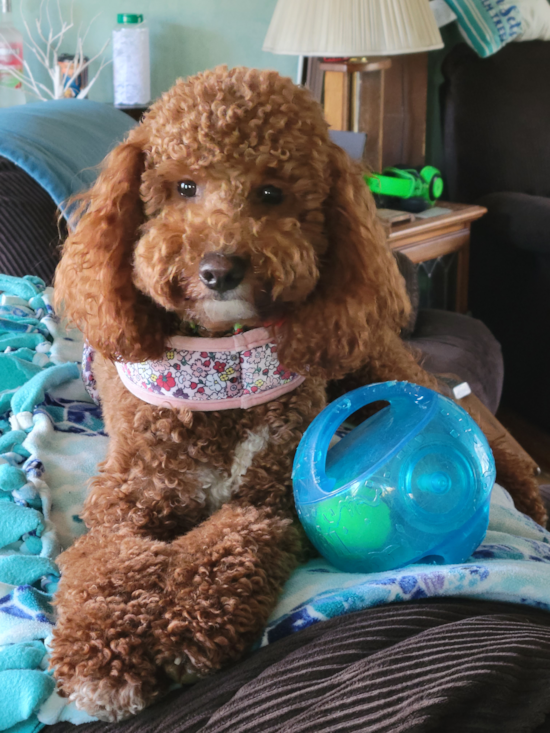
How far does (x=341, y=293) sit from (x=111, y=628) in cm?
49

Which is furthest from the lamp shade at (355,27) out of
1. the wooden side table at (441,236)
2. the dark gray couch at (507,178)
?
the dark gray couch at (507,178)

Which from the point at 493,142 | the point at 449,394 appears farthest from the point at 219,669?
the point at 493,142

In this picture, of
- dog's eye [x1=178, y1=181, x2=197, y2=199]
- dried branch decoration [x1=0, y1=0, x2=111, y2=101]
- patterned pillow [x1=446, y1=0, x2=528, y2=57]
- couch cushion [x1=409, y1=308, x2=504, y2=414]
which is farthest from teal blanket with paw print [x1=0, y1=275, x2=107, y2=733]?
patterned pillow [x1=446, y1=0, x2=528, y2=57]

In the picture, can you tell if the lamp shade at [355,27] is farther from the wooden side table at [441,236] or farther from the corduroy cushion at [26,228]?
the corduroy cushion at [26,228]

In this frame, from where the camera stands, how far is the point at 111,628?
72 cm

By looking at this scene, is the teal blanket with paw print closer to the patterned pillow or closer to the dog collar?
the dog collar

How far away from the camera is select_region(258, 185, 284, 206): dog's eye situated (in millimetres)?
858

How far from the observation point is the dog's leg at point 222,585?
720 mm

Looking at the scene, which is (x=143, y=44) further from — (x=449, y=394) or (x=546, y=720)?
(x=546, y=720)

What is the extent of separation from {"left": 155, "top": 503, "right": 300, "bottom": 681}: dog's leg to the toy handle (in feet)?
0.27

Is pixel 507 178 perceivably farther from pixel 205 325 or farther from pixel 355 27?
pixel 205 325

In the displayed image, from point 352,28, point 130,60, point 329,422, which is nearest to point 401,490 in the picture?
point 329,422

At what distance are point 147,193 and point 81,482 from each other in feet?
1.48

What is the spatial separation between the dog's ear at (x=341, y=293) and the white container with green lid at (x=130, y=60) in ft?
5.60
